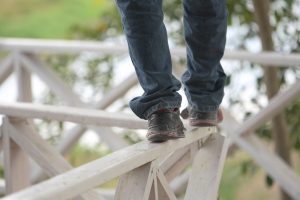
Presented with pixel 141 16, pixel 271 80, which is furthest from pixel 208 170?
pixel 271 80

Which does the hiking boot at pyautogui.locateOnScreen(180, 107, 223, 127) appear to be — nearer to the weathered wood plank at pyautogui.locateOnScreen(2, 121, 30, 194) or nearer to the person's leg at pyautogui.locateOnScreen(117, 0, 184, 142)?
the person's leg at pyautogui.locateOnScreen(117, 0, 184, 142)

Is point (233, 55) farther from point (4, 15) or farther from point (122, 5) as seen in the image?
point (4, 15)

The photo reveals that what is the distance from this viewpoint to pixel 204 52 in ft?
6.63

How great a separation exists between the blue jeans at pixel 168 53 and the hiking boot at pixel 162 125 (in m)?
0.02

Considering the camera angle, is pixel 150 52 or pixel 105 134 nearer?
pixel 150 52

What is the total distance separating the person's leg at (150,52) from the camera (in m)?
1.82

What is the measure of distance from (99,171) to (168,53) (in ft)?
1.38

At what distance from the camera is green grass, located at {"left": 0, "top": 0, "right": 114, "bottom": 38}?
9383 millimetres

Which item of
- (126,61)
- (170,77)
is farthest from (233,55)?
(126,61)

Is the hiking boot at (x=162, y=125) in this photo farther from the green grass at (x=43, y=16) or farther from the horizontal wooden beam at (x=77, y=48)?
the green grass at (x=43, y=16)

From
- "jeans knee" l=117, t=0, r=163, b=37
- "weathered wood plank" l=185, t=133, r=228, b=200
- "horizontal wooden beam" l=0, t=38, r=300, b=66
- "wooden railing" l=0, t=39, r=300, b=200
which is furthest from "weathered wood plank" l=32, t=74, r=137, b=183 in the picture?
"jeans knee" l=117, t=0, r=163, b=37

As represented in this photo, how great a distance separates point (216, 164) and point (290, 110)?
1.59 m

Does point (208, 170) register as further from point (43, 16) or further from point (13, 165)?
point (43, 16)

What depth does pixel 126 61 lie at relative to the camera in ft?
14.9
